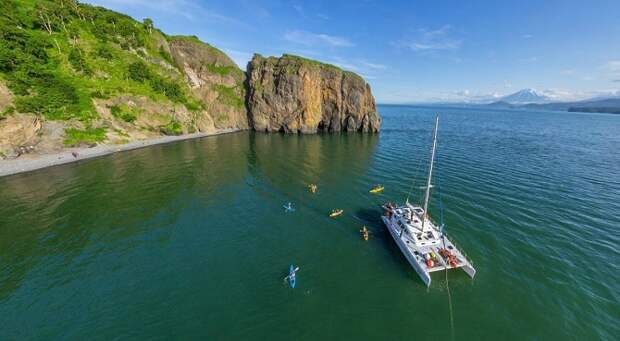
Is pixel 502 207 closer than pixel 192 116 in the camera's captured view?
Yes

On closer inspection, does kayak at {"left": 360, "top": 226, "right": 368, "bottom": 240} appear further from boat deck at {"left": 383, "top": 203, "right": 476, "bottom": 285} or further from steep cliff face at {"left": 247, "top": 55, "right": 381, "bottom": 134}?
steep cliff face at {"left": 247, "top": 55, "right": 381, "bottom": 134}

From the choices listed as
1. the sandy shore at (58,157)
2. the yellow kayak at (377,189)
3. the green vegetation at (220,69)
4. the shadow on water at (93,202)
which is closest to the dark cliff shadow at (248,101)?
the green vegetation at (220,69)

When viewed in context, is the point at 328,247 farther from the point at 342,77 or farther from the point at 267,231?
the point at 342,77

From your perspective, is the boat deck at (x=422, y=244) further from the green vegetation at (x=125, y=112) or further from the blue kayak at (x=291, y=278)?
the green vegetation at (x=125, y=112)

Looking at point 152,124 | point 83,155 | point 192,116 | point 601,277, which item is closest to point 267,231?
point 601,277

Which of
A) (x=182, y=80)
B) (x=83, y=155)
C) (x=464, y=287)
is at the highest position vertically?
(x=182, y=80)

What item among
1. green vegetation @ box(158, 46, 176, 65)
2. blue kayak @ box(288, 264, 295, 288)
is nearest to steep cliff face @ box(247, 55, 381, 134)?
green vegetation @ box(158, 46, 176, 65)

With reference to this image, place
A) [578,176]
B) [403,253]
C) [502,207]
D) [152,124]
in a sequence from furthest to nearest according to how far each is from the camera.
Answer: [152,124], [578,176], [502,207], [403,253]
